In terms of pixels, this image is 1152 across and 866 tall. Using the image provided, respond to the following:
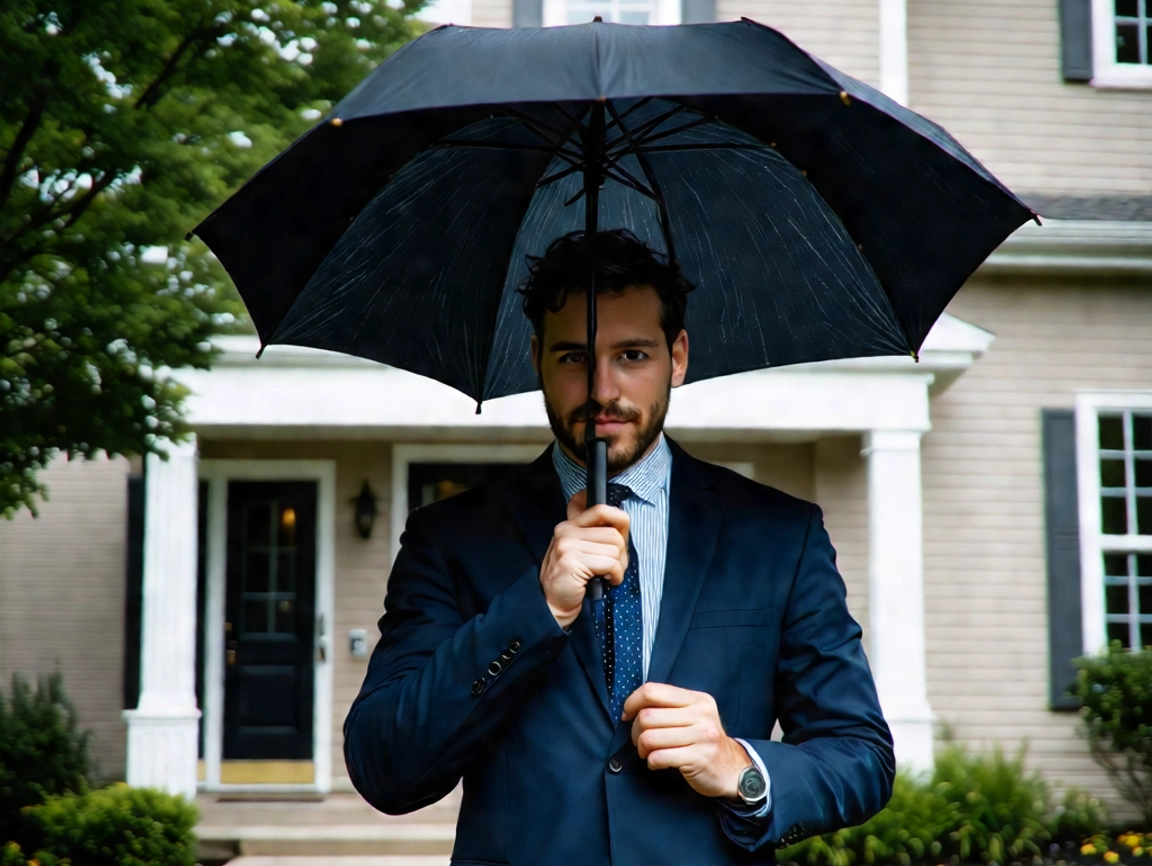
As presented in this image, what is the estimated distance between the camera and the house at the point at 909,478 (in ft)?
30.0

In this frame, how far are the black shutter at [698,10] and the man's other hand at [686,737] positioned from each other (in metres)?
8.19

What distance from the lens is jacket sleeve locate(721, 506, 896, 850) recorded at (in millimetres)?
1812

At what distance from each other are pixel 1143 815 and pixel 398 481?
5712 millimetres

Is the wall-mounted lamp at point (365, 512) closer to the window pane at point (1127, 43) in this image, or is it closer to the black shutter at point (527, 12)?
the black shutter at point (527, 12)

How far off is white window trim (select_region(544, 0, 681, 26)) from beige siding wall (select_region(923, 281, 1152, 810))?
114 inches

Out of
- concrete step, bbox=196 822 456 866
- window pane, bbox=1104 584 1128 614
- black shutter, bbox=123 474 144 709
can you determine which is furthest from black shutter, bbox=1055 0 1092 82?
black shutter, bbox=123 474 144 709

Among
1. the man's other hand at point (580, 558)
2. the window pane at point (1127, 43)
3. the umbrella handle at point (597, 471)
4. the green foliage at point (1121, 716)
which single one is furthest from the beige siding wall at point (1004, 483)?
the man's other hand at point (580, 558)

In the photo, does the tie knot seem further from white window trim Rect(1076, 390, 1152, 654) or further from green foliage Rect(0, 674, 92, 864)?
white window trim Rect(1076, 390, 1152, 654)

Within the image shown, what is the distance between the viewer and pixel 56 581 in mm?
9977

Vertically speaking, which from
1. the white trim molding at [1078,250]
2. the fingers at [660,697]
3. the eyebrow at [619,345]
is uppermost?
the white trim molding at [1078,250]

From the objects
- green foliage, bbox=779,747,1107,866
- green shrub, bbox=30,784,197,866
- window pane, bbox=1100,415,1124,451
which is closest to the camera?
green shrub, bbox=30,784,197,866

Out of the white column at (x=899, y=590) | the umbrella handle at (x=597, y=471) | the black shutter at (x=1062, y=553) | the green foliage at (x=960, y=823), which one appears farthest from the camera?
the black shutter at (x=1062, y=553)

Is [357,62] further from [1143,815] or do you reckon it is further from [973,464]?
[1143,815]

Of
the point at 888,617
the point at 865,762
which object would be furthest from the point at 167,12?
the point at 888,617
